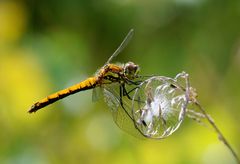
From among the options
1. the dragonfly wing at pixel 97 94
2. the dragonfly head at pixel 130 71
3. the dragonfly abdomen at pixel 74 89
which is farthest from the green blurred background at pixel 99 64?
the dragonfly head at pixel 130 71

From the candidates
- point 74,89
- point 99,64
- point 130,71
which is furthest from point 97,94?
point 99,64

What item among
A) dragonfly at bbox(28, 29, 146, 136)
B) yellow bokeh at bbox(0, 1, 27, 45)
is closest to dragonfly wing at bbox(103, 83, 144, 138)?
dragonfly at bbox(28, 29, 146, 136)

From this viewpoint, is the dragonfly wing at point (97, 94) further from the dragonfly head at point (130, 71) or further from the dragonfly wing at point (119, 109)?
the dragonfly head at point (130, 71)

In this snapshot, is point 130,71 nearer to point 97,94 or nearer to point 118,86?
point 118,86

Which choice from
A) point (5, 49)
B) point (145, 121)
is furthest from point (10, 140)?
point (145, 121)

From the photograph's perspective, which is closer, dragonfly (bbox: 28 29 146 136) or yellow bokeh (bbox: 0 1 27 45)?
dragonfly (bbox: 28 29 146 136)

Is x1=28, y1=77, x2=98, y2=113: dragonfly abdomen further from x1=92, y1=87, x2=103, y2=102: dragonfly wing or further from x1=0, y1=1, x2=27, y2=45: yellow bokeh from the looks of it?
x1=0, y1=1, x2=27, y2=45: yellow bokeh

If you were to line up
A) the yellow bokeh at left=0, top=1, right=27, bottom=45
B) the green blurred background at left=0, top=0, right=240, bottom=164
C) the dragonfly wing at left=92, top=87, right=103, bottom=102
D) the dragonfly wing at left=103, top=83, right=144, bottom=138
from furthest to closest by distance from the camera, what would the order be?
the yellow bokeh at left=0, top=1, right=27, bottom=45 < the green blurred background at left=0, top=0, right=240, bottom=164 < the dragonfly wing at left=92, top=87, right=103, bottom=102 < the dragonfly wing at left=103, top=83, right=144, bottom=138

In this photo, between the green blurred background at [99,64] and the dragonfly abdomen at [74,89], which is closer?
the dragonfly abdomen at [74,89]
